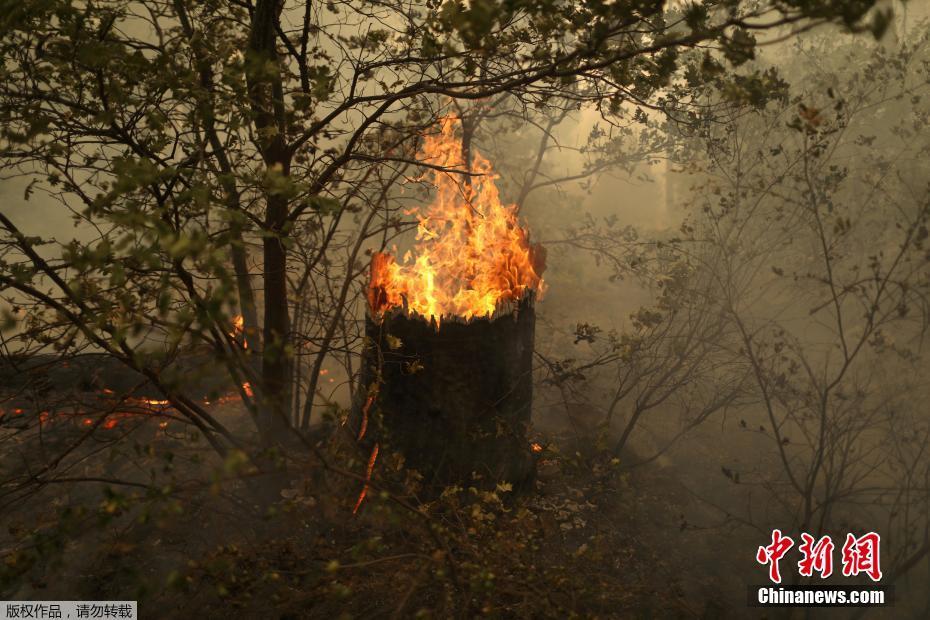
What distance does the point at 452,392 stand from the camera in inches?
215

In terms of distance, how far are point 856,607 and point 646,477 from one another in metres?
2.42

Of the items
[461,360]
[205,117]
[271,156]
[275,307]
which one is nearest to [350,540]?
[461,360]

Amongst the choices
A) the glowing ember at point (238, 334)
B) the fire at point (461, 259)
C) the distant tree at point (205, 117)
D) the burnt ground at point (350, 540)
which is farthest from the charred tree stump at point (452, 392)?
the glowing ember at point (238, 334)

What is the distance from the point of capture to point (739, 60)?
2.83m

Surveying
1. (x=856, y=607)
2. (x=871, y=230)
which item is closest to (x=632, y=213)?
(x=871, y=230)

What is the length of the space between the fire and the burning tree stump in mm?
13

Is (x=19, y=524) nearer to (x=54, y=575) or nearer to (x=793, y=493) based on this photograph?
(x=54, y=575)

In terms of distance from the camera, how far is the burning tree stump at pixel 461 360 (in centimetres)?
536

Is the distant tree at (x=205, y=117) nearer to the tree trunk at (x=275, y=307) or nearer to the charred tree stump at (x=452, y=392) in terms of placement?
the tree trunk at (x=275, y=307)

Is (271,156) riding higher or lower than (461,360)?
higher

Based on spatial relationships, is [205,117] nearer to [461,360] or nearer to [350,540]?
[461,360]

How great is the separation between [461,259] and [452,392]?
1.80 m

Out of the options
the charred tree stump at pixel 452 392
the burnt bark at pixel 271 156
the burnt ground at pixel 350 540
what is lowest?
the burnt ground at pixel 350 540

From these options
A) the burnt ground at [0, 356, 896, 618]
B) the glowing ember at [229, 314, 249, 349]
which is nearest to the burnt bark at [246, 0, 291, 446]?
the glowing ember at [229, 314, 249, 349]
